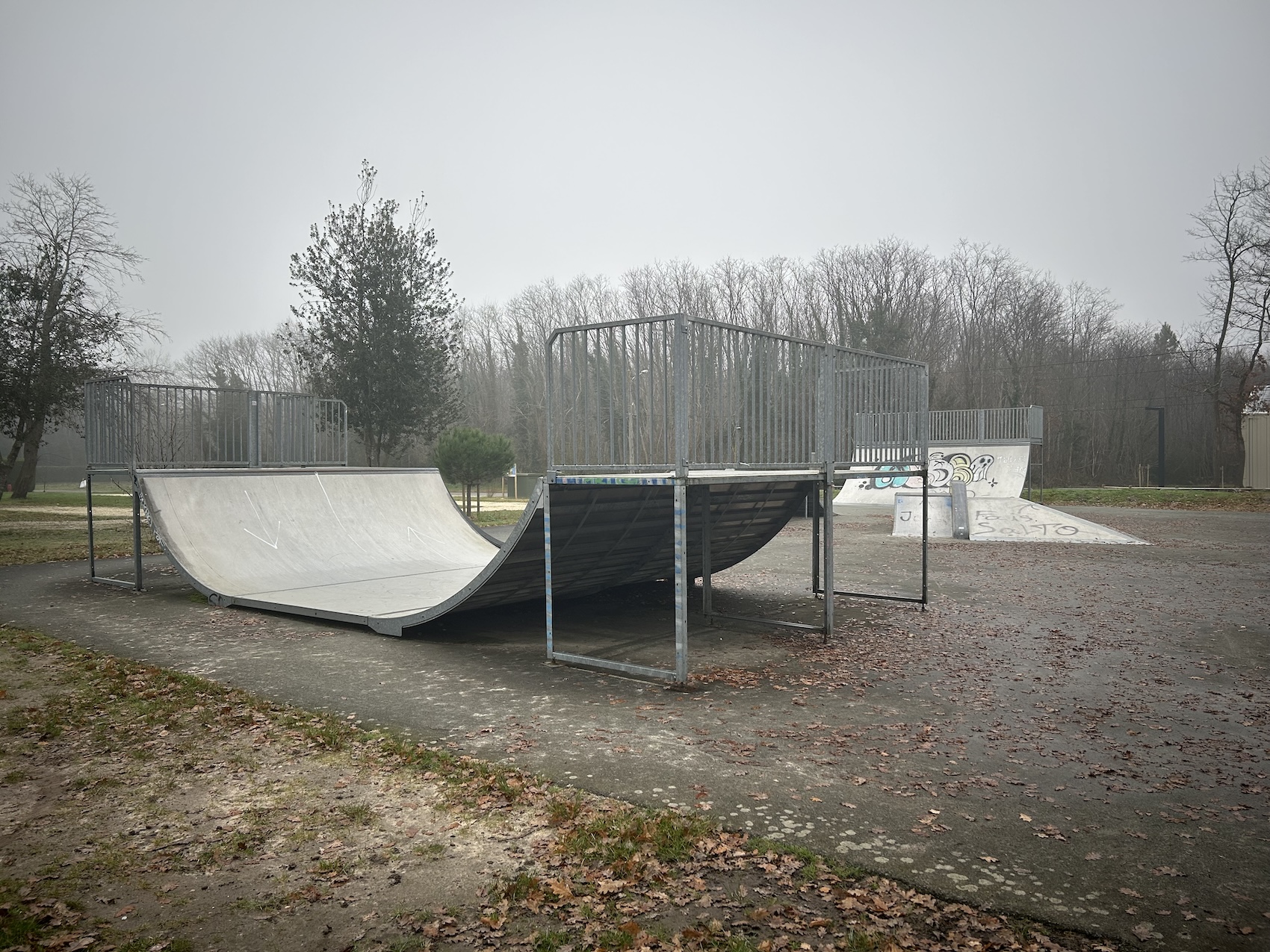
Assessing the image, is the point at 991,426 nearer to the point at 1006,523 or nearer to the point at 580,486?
the point at 1006,523

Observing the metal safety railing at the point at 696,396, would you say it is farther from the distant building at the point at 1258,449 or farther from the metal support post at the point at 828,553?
the distant building at the point at 1258,449

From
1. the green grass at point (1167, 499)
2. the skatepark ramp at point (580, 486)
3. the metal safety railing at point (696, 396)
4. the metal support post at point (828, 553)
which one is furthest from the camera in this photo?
the green grass at point (1167, 499)

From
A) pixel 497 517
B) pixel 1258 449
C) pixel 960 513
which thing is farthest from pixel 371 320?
pixel 1258 449

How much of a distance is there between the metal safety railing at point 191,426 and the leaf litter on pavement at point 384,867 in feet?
25.2

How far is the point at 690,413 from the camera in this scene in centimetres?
690

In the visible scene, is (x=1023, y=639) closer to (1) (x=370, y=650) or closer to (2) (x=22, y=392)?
(1) (x=370, y=650)

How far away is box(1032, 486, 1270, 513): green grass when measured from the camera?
2805cm

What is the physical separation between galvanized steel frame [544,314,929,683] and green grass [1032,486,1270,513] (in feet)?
80.9

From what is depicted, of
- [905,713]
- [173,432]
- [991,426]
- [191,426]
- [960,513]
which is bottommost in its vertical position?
[905,713]

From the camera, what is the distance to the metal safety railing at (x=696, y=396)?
6758 millimetres

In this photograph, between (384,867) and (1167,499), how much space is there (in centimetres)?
3320

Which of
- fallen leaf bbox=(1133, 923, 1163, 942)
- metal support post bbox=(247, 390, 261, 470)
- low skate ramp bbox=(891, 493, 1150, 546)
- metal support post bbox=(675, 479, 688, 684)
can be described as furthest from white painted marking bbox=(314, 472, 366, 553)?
low skate ramp bbox=(891, 493, 1150, 546)

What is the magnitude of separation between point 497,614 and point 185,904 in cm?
654

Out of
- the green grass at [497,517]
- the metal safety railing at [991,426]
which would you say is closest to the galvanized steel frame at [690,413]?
the green grass at [497,517]
